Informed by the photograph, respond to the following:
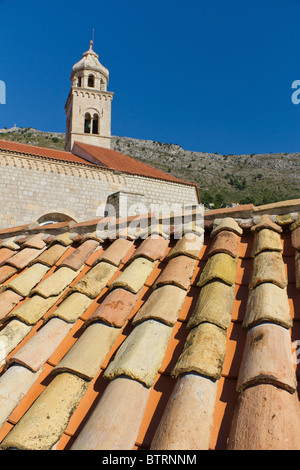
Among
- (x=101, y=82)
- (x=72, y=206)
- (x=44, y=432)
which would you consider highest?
(x=101, y=82)

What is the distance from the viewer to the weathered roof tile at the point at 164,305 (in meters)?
1.79

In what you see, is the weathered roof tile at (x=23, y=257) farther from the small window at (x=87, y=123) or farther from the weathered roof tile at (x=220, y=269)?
the small window at (x=87, y=123)

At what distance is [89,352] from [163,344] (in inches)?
14.5

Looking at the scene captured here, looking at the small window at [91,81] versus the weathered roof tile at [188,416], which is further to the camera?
the small window at [91,81]

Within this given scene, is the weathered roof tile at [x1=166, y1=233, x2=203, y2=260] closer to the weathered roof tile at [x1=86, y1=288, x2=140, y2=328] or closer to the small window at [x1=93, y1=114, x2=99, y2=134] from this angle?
the weathered roof tile at [x1=86, y1=288, x2=140, y2=328]

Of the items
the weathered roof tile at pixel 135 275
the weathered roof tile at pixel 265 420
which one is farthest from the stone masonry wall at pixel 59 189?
the weathered roof tile at pixel 265 420

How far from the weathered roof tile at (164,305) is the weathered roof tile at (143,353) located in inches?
1.3

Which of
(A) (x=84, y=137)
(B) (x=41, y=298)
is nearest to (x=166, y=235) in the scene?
(B) (x=41, y=298)

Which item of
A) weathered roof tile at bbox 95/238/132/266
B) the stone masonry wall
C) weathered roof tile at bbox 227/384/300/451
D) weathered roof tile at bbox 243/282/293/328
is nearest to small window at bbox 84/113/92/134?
the stone masonry wall

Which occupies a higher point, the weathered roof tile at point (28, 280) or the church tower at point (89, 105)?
the church tower at point (89, 105)

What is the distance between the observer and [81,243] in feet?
10.8

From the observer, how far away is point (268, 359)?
1.35 m

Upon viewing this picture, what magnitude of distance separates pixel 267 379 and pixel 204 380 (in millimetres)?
240

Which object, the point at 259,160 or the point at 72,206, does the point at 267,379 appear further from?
the point at 259,160
